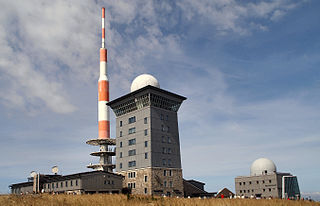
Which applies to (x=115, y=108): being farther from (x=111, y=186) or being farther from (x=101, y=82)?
(x=111, y=186)

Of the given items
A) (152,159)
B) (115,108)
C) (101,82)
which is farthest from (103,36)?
(152,159)

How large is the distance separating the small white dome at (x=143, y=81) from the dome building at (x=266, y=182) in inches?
1576

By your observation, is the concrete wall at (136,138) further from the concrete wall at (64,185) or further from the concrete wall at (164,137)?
the concrete wall at (64,185)

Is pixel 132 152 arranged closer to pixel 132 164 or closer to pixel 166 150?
pixel 132 164

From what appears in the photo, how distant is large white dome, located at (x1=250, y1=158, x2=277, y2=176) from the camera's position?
86.0 m

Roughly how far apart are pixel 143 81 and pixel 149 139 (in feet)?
52.2

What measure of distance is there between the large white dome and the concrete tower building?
28828 millimetres

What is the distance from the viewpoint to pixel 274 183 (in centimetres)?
8231

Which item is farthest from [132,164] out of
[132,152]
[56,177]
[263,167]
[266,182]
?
[263,167]

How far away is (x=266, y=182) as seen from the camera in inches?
3300

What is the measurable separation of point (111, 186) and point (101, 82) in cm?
3412

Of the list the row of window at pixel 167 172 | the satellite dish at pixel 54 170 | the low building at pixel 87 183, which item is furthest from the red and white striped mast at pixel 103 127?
the row of window at pixel 167 172

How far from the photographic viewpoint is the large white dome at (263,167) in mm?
86000

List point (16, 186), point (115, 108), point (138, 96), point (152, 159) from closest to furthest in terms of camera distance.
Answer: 1. point (152, 159)
2. point (138, 96)
3. point (115, 108)
4. point (16, 186)
